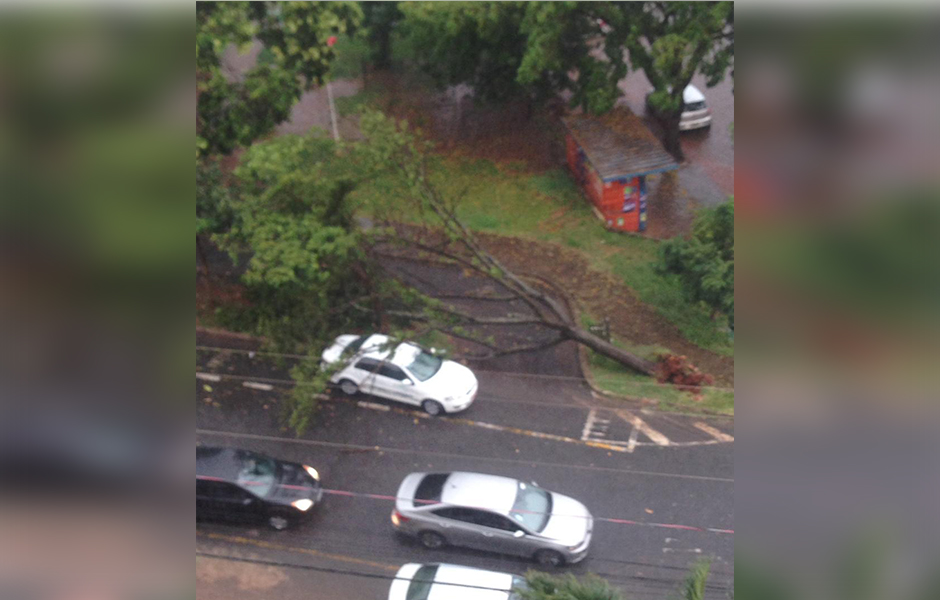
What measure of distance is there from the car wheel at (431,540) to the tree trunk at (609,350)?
346cm

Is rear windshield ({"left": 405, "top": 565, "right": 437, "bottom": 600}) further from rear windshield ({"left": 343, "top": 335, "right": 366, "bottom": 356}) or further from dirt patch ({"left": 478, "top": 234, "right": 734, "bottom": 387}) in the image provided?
dirt patch ({"left": 478, "top": 234, "right": 734, "bottom": 387})

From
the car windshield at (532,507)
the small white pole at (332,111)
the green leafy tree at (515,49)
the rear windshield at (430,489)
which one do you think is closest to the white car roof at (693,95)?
the green leafy tree at (515,49)

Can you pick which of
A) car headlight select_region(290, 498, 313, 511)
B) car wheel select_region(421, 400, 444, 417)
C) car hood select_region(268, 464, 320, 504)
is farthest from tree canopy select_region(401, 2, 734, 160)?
car headlight select_region(290, 498, 313, 511)

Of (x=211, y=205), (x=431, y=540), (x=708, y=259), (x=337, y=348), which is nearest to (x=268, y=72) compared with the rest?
(x=211, y=205)

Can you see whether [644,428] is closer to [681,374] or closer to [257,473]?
[681,374]

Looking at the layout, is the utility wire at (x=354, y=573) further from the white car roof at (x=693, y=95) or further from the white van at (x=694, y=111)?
the white car roof at (x=693, y=95)

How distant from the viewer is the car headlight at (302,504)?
8508 millimetres

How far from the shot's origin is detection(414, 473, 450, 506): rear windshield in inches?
331

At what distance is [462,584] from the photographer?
24.5 feet

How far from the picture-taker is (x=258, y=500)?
329 inches

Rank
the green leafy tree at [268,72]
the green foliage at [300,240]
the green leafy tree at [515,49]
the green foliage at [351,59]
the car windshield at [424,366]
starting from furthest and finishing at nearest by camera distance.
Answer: the green foliage at [351,59], the green leafy tree at [515,49], the car windshield at [424,366], the green foliage at [300,240], the green leafy tree at [268,72]

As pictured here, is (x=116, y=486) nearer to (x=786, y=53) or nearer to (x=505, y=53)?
(x=786, y=53)

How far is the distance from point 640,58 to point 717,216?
3.08 metres

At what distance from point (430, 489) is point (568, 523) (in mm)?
1485
